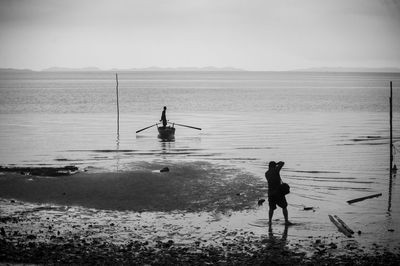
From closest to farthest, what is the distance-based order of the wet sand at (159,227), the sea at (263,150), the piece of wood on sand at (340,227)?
the wet sand at (159,227), the piece of wood on sand at (340,227), the sea at (263,150)

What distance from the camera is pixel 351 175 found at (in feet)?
77.4

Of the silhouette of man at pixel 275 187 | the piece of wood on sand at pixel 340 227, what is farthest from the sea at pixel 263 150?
the silhouette of man at pixel 275 187

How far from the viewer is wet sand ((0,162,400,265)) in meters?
11.7

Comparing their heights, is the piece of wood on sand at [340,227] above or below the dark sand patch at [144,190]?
below

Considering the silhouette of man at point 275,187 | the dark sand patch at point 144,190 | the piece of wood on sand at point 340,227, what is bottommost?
the piece of wood on sand at point 340,227

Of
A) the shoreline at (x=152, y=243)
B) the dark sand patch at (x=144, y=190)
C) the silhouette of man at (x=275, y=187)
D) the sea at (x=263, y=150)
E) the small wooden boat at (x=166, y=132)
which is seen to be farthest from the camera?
the small wooden boat at (x=166, y=132)

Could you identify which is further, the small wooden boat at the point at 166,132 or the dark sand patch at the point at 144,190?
the small wooden boat at the point at 166,132

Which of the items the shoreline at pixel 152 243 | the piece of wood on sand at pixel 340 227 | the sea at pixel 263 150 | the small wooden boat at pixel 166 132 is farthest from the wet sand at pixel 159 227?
the small wooden boat at pixel 166 132

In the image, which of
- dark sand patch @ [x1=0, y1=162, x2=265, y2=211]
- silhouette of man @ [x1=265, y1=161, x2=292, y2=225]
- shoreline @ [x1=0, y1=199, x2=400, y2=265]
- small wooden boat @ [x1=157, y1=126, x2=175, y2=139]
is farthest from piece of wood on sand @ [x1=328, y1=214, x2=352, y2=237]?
small wooden boat @ [x1=157, y1=126, x2=175, y2=139]

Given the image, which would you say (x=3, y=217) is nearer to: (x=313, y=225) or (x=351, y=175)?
(x=313, y=225)

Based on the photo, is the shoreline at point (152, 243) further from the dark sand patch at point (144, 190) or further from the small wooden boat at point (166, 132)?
the small wooden boat at point (166, 132)

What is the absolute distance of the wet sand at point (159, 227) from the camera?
11719 mm

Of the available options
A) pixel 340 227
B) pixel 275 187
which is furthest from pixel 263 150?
pixel 340 227

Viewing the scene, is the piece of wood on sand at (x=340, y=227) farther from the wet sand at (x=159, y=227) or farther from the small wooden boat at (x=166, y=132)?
the small wooden boat at (x=166, y=132)
